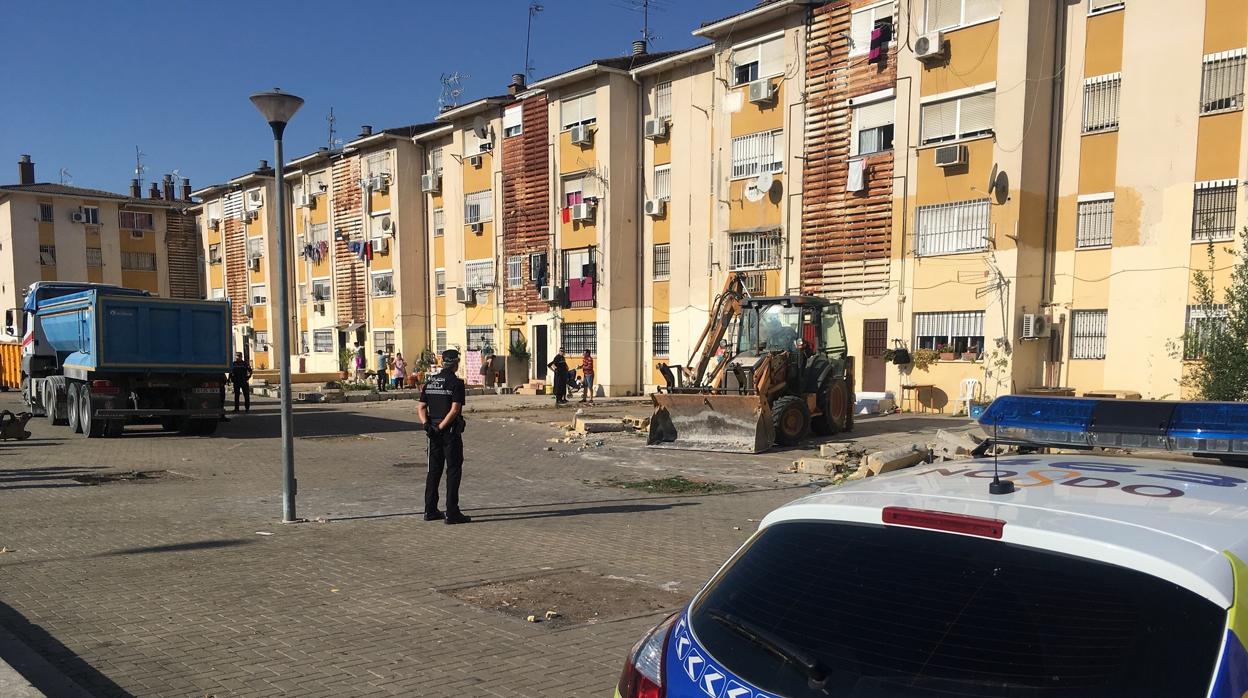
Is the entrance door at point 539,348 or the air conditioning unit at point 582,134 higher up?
the air conditioning unit at point 582,134

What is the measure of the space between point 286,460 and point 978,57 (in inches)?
733

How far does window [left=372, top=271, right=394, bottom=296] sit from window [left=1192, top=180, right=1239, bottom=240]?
3184 cm

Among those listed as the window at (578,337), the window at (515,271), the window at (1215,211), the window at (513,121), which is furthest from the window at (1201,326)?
the window at (513,121)

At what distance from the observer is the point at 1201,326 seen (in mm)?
16125

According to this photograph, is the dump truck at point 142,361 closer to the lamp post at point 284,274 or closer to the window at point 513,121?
the lamp post at point 284,274

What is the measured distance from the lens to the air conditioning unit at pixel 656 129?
90.8 ft

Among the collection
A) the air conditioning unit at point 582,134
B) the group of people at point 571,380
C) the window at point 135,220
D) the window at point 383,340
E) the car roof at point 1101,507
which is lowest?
the group of people at point 571,380

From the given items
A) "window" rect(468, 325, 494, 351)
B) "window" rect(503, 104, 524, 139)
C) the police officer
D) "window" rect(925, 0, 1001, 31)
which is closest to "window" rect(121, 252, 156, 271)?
"window" rect(468, 325, 494, 351)

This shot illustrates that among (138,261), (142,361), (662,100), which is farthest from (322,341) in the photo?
(142,361)

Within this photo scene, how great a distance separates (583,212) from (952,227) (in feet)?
43.8

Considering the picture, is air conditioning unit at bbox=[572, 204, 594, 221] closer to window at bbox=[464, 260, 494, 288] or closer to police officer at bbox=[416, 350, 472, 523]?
window at bbox=[464, 260, 494, 288]

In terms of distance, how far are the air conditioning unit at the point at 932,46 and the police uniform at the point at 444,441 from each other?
1664 cm

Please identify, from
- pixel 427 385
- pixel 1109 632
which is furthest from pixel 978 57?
pixel 1109 632

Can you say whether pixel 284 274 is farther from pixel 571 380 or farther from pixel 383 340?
pixel 383 340
